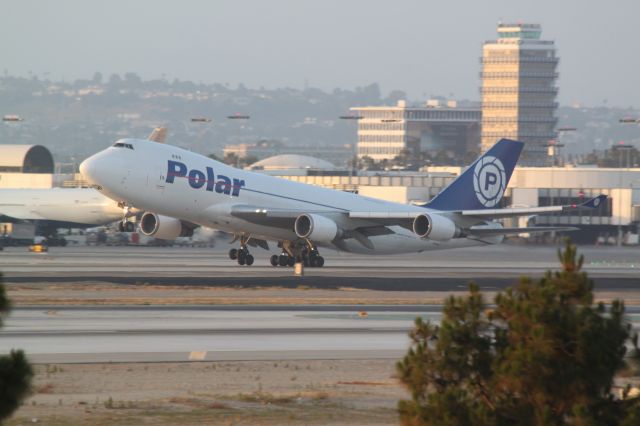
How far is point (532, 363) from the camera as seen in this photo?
13.5m

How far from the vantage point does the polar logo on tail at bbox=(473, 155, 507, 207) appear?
58.3 metres

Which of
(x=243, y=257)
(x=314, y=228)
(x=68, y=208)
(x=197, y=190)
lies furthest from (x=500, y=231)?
(x=68, y=208)

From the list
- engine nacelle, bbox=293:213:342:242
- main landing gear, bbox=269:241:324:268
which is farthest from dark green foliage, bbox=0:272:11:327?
main landing gear, bbox=269:241:324:268

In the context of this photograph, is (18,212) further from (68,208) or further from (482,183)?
(482,183)

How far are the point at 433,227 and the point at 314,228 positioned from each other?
5355 millimetres

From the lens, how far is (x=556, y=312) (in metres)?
13.6

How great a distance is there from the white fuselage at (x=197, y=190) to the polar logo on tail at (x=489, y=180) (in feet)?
11.8

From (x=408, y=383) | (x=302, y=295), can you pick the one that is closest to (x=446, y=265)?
(x=302, y=295)

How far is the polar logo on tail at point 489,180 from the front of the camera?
58344mm

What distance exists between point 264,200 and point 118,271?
24.3 feet

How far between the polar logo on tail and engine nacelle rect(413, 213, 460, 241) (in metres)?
5.33

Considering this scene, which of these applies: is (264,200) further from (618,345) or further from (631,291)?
(618,345)

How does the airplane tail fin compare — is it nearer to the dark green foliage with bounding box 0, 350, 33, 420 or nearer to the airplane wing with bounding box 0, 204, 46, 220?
the airplane wing with bounding box 0, 204, 46, 220

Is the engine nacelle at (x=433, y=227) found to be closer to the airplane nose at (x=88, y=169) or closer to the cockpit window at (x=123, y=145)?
the cockpit window at (x=123, y=145)
